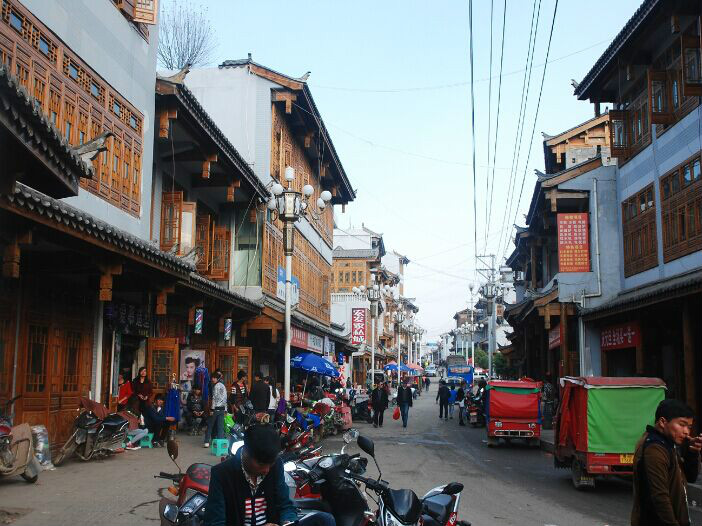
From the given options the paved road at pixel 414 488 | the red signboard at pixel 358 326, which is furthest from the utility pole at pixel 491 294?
the paved road at pixel 414 488

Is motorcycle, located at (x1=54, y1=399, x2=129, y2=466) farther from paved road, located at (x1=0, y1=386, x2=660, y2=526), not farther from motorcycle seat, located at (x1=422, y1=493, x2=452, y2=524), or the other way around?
motorcycle seat, located at (x1=422, y1=493, x2=452, y2=524)

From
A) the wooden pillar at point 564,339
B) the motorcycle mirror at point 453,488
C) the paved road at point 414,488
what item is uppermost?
the wooden pillar at point 564,339

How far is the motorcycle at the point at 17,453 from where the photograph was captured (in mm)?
10414

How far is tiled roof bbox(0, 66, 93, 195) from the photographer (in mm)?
6148

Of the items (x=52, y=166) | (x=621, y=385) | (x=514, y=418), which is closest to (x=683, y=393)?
(x=514, y=418)

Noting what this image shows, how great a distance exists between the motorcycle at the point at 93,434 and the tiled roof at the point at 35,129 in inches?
256

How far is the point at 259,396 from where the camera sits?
1811cm

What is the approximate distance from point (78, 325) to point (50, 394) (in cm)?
171

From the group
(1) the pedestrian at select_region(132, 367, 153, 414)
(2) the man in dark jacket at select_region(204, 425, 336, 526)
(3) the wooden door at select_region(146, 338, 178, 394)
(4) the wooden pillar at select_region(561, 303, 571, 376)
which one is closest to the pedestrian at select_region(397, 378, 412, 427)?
(4) the wooden pillar at select_region(561, 303, 571, 376)

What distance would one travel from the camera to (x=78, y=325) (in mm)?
15453

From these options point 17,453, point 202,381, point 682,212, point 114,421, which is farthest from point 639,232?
point 17,453

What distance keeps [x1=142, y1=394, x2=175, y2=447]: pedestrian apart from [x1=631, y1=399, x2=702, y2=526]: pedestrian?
1291 centimetres

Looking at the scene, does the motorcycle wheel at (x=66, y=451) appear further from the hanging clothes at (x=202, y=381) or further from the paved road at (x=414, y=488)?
the hanging clothes at (x=202, y=381)

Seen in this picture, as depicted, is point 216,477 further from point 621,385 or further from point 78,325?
point 78,325
